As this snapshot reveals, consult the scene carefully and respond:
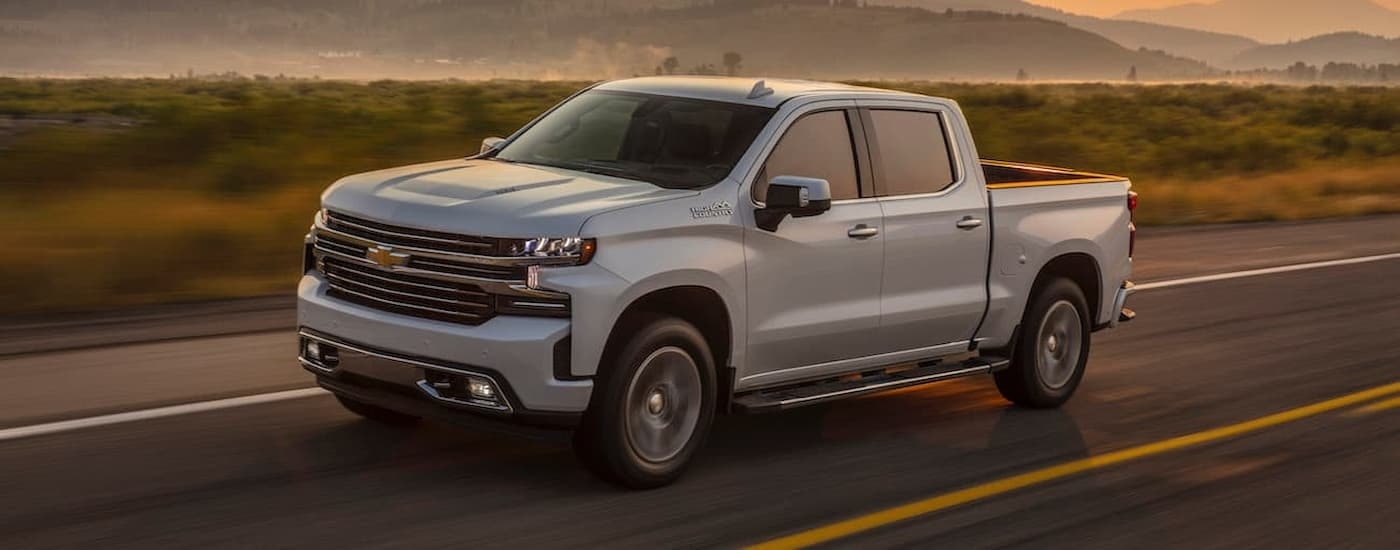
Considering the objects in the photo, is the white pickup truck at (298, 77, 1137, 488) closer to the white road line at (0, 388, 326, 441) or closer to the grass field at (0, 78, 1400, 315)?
the white road line at (0, 388, 326, 441)

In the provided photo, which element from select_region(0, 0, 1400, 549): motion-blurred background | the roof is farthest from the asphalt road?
the roof

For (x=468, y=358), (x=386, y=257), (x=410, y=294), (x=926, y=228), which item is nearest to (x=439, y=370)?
(x=468, y=358)

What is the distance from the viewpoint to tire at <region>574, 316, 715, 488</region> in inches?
279

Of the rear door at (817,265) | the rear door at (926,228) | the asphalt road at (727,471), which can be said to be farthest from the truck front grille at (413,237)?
the rear door at (926,228)

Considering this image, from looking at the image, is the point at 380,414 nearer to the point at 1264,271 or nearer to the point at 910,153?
the point at 910,153

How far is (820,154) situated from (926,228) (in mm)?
719

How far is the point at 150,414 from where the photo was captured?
844 cm

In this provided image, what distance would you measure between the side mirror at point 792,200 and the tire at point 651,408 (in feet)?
2.13

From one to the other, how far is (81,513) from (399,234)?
1599 millimetres

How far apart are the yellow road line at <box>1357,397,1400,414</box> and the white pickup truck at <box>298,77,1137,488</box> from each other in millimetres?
1948

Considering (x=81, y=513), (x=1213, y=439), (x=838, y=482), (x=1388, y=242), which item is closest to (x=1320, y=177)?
A: (x=1388, y=242)

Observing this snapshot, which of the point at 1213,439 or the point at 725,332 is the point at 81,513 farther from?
the point at 1213,439

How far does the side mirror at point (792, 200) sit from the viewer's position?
757 cm

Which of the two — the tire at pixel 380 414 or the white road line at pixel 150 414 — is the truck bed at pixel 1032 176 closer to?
the tire at pixel 380 414
